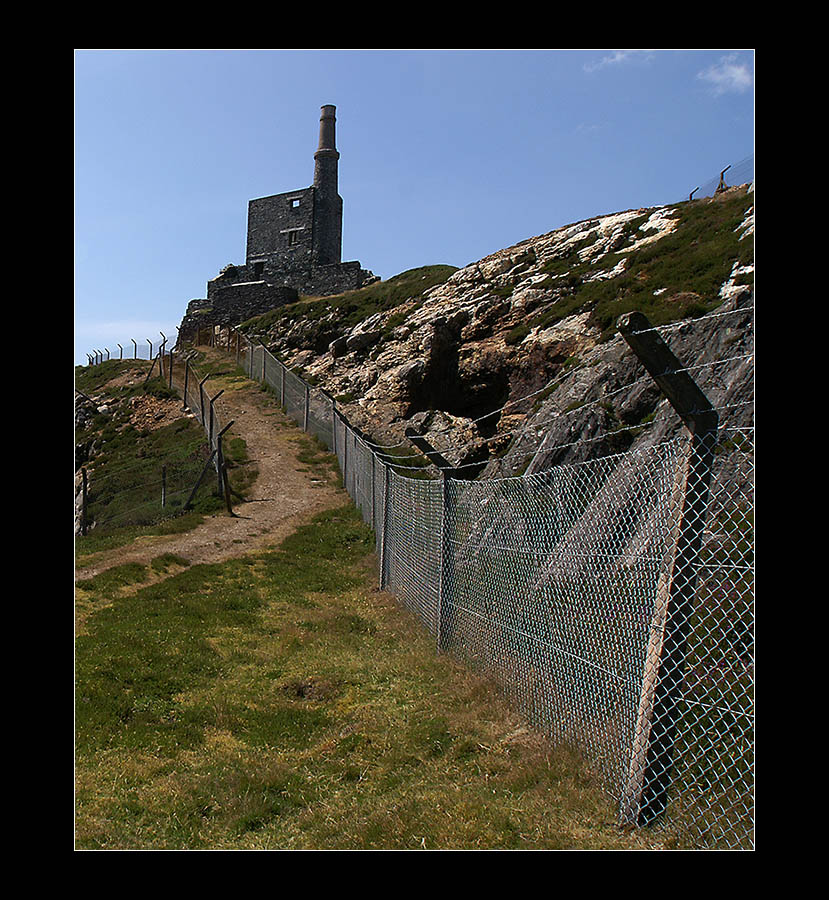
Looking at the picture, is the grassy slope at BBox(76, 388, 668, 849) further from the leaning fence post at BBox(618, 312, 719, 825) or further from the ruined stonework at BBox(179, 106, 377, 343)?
the ruined stonework at BBox(179, 106, 377, 343)

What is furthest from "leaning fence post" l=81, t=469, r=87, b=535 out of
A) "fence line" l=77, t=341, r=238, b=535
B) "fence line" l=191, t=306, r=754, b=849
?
"fence line" l=191, t=306, r=754, b=849

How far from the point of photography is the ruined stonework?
44.0 metres

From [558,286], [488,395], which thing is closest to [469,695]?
[488,395]

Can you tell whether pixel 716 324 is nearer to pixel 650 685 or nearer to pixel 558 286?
pixel 650 685

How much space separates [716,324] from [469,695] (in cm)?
569

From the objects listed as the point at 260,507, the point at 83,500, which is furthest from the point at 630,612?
the point at 83,500

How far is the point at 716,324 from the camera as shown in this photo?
343 inches

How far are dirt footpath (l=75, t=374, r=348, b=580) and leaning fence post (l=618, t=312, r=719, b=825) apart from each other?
390 inches

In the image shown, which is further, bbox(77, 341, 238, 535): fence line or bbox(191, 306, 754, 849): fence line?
bbox(77, 341, 238, 535): fence line

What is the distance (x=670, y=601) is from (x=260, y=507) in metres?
13.9

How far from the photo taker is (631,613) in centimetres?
385

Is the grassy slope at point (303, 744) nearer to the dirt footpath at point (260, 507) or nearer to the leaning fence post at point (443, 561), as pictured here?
the leaning fence post at point (443, 561)

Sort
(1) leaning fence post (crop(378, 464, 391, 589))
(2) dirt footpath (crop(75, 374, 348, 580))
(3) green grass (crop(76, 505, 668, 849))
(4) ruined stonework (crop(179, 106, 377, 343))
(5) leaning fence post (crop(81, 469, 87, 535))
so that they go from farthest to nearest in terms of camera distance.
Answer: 1. (4) ruined stonework (crop(179, 106, 377, 343))
2. (5) leaning fence post (crop(81, 469, 87, 535))
3. (2) dirt footpath (crop(75, 374, 348, 580))
4. (1) leaning fence post (crop(378, 464, 391, 589))
5. (3) green grass (crop(76, 505, 668, 849))
